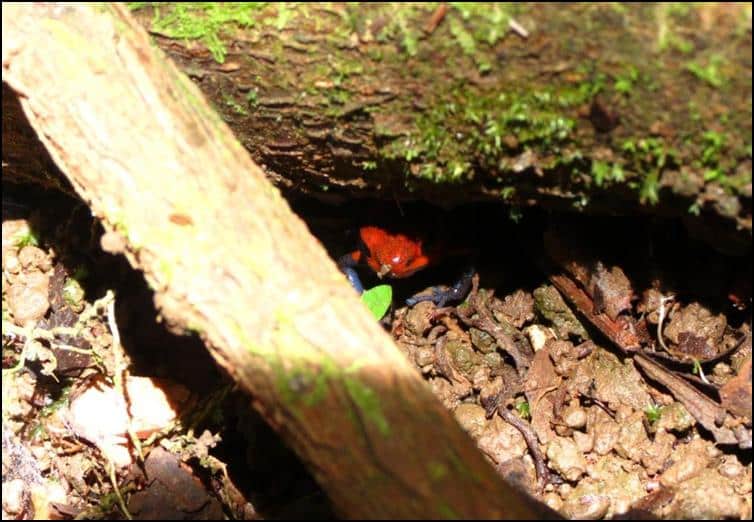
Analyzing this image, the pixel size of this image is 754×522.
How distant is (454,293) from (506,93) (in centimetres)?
166

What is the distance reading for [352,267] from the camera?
443 centimetres

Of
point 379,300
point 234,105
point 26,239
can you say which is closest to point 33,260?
point 26,239

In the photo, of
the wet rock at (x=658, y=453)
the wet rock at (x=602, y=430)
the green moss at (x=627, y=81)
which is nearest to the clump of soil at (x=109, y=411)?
the wet rock at (x=602, y=430)

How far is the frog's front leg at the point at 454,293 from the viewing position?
151 inches

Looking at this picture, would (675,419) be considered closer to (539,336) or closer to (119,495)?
(539,336)

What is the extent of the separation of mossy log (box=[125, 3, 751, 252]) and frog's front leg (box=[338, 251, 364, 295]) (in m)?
1.45


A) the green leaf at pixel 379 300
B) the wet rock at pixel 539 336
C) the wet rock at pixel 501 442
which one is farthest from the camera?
the green leaf at pixel 379 300

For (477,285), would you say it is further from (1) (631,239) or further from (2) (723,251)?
(2) (723,251)

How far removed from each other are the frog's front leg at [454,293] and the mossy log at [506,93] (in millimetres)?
998

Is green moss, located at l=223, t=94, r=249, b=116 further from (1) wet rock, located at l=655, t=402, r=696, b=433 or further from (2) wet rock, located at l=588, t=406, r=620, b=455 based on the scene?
(1) wet rock, located at l=655, t=402, r=696, b=433

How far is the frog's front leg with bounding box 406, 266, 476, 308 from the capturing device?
3.82 m

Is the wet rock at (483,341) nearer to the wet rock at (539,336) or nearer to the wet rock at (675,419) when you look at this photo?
the wet rock at (539,336)

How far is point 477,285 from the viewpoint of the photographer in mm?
3805

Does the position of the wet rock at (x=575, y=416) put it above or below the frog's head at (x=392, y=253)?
below
